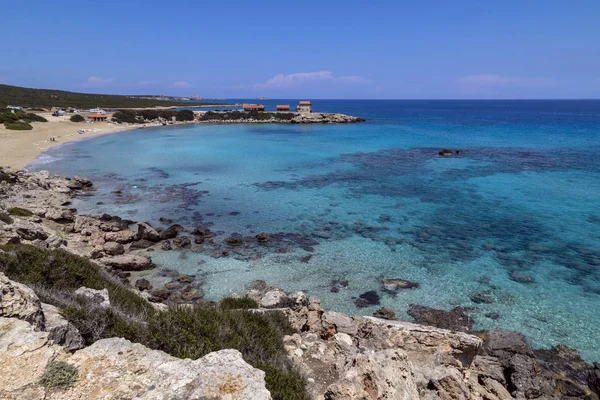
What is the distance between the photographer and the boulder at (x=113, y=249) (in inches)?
763

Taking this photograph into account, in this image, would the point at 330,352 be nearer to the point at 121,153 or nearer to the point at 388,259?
the point at 388,259

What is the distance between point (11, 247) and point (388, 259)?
16.5 metres

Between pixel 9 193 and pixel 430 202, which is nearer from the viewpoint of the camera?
pixel 9 193

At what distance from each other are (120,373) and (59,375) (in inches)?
28.5

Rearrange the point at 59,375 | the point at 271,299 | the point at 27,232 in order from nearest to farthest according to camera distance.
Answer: the point at 59,375
the point at 271,299
the point at 27,232

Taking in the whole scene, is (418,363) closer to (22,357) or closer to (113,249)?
(22,357)

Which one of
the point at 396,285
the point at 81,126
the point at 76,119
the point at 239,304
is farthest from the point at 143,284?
the point at 76,119

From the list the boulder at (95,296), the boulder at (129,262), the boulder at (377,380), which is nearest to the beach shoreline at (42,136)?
the boulder at (129,262)

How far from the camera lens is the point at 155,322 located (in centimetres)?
694

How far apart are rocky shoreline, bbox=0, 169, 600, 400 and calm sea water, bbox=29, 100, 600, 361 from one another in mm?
1168

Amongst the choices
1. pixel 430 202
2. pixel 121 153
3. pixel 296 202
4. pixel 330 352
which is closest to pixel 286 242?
pixel 296 202

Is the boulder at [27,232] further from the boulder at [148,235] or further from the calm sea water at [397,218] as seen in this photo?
the calm sea water at [397,218]

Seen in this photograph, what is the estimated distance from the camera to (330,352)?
966 cm

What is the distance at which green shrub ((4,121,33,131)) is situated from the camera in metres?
63.1
